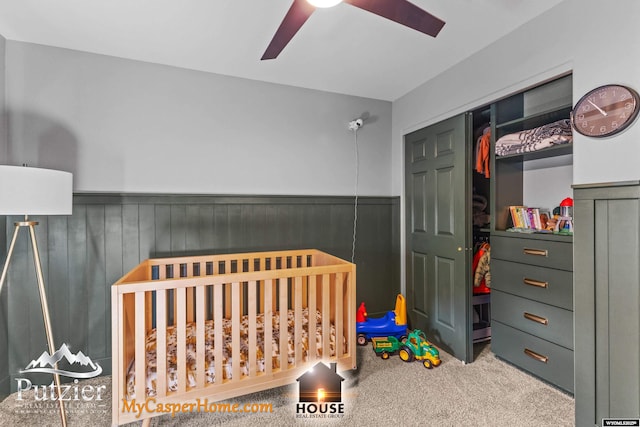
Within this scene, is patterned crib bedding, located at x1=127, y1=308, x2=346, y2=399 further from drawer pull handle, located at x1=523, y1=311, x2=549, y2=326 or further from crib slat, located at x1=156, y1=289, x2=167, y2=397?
drawer pull handle, located at x1=523, y1=311, x2=549, y2=326

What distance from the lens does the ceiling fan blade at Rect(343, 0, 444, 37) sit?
1204 mm

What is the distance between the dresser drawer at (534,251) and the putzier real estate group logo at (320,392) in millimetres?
1479

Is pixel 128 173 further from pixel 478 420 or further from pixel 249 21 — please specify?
pixel 478 420

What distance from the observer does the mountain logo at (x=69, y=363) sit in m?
1.97

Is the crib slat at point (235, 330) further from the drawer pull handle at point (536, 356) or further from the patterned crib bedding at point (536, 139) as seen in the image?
the patterned crib bedding at point (536, 139)

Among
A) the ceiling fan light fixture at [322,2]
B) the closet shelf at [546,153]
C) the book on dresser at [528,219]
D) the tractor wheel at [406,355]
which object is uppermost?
the ceiling fan light fixture at [322,2]

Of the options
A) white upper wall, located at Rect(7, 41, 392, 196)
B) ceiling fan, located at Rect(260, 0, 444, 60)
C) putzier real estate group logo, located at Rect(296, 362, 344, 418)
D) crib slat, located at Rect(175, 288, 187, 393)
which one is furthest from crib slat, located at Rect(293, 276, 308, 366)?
ceiling fan, located at Rect(260, 0, 444, 60)

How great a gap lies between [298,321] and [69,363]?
1693 millimetres

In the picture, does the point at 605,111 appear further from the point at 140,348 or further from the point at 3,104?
the point at 3,104

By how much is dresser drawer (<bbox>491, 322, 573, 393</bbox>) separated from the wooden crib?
3.93 feet

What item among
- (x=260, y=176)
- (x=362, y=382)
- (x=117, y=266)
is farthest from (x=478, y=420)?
(x=117, y=266)

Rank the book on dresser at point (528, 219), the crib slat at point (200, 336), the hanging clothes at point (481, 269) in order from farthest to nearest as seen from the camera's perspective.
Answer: the hanging clothes at point (481, 269) < the book on dresser at point (528, 219) < the crib slat at point (200, 336)


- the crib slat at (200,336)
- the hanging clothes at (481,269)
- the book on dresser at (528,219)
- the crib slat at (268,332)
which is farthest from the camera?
the hanging clothes at (481,269)

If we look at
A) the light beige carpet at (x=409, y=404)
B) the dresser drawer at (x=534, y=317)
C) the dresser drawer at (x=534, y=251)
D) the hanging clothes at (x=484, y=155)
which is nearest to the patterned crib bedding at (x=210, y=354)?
the light beige carpet at (x=409, y=404)
